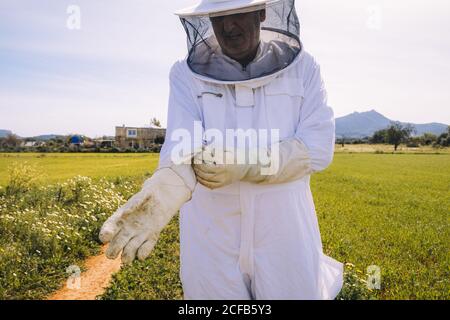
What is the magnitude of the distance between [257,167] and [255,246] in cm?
41

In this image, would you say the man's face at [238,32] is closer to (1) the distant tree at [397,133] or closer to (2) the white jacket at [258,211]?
(2) the white jacket at [258,211]

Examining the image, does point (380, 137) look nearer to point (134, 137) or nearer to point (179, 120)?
point (134, 137)

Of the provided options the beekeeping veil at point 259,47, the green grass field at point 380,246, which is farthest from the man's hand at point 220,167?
the green grass field at point 380,246

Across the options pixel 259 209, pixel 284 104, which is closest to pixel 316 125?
pixel 284 104

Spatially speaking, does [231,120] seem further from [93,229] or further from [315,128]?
[93,229]

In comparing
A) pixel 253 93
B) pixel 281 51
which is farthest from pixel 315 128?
pixel 281 51

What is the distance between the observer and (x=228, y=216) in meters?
1.94

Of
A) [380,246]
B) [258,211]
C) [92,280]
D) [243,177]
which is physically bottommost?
[380,246]

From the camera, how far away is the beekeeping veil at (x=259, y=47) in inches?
78.0

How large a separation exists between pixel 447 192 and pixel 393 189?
207 centimetres

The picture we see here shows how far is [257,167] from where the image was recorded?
179cm

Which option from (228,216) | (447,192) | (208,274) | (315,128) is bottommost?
(447,192)

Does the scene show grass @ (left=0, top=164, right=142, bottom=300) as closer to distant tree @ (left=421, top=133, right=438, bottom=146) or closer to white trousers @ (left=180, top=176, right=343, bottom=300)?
white trousers @ (left=180, top=176, right=343, bottom=300)

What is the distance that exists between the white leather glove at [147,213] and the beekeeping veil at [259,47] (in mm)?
604
